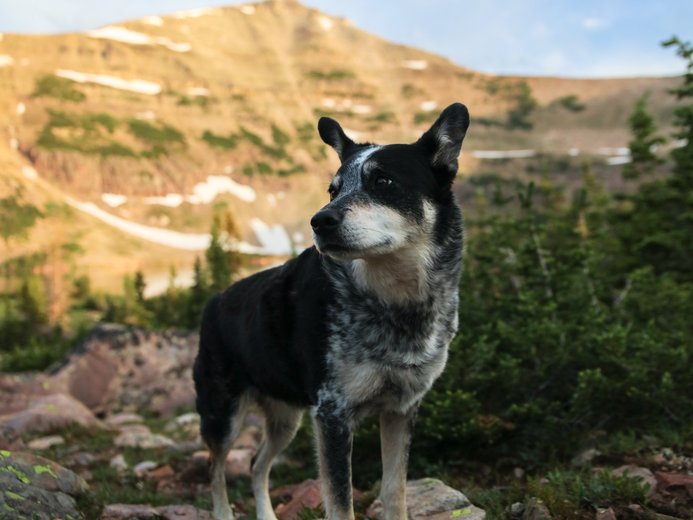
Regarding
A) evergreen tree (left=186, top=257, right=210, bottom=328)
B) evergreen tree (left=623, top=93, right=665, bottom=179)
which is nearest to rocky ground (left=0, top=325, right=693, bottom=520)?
evergreen tree (left=186, top=257, right=210, bottom=328)

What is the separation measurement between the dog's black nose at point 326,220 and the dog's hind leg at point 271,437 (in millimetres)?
2766

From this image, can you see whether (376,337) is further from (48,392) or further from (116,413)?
(48,392)

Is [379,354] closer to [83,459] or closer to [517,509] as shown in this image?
[517,509]

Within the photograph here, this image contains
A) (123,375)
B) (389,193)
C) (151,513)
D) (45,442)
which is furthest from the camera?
(123,375)

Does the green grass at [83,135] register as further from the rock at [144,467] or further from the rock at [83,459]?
the rock at [144,467]

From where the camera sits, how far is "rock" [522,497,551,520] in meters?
4.94

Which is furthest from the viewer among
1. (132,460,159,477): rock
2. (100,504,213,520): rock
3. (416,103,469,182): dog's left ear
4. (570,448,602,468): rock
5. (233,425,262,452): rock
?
(233,425,262,452): rock

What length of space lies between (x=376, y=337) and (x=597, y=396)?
4040mm

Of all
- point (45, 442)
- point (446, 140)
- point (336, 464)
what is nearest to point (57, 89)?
point (45, 442)

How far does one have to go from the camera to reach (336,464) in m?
4.74

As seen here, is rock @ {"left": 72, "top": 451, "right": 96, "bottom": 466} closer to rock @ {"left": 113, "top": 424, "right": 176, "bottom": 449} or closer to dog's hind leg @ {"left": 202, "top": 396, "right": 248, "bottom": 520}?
rock @ {"left": 113, "top": 424, "right": 176, "bottom": 449}

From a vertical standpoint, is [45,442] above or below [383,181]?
below

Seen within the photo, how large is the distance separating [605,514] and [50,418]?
32.0ft

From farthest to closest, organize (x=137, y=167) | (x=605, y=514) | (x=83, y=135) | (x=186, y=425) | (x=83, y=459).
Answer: (x=137, y=167) < (x=83, y=135) < (x=186, y=425) < (x=83, y=459) < (x=605, y=514)
